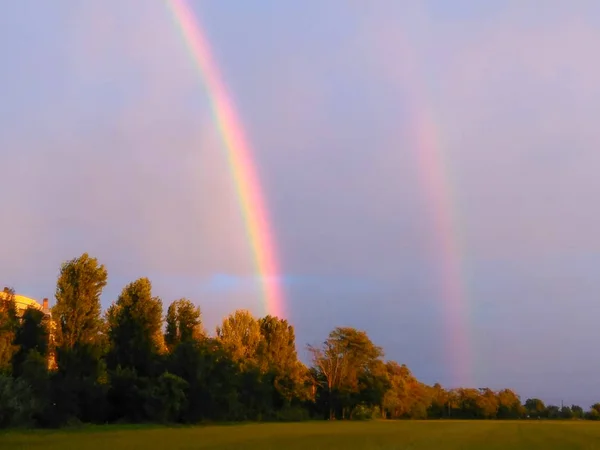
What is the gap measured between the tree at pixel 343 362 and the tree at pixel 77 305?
62.5m

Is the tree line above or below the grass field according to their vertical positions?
above

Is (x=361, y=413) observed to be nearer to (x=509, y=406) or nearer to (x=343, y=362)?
(x=343, y=362)

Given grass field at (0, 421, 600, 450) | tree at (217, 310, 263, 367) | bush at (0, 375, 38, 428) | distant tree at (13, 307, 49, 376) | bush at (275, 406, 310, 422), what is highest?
tree at (217, 310, 263, 367)

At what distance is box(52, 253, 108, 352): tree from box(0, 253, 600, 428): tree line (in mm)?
104

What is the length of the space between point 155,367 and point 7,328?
2070 centimetres

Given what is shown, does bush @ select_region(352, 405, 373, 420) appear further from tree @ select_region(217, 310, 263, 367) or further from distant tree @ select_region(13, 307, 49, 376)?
distant tree @ select_region(13, 307, 49, 376)

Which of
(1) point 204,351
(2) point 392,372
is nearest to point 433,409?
(2) point 392,372

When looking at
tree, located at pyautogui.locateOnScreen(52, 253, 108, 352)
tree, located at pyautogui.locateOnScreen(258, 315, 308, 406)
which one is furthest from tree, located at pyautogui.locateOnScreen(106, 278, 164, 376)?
tree, located at pyautogui.locateOnScreen(258, 315, 308, 406)

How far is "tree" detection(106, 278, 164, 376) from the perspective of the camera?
248ft

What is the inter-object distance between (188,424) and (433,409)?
4764 inches

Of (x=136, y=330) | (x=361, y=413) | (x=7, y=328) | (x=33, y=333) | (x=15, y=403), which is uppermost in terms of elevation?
(x=136, y=330)

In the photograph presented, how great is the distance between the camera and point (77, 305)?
213ft

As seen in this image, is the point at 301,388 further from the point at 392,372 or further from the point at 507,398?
the point at 507,398

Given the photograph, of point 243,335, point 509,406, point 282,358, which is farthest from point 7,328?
point 509,406
